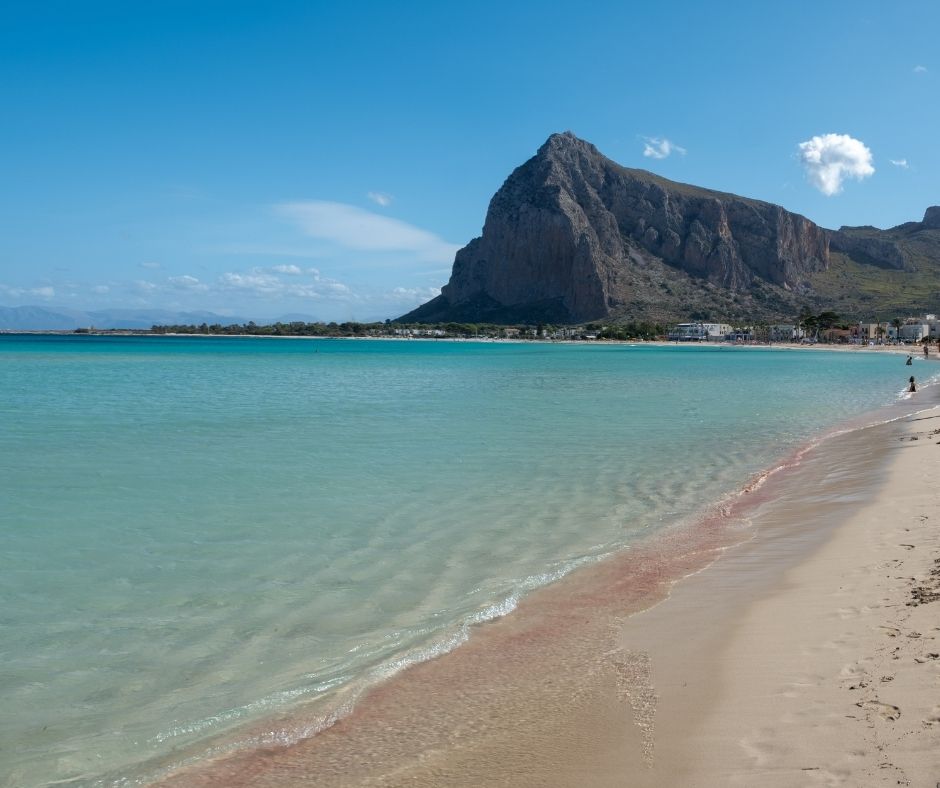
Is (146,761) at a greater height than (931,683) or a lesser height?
lesser

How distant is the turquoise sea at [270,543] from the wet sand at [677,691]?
0.56 m

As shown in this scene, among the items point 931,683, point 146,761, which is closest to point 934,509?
point 931,683

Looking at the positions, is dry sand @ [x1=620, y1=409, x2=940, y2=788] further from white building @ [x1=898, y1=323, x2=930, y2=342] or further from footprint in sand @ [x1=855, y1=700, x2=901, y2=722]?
white building @ [x1=898, y1=323, x2=930, y2=342]

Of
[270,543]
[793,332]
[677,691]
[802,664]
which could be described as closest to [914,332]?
[793,332]

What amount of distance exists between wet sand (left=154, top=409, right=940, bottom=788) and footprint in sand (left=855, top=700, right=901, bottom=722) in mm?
12

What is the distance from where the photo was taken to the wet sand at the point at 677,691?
4.21 meters

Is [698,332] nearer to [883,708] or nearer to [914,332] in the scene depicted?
[914,332]

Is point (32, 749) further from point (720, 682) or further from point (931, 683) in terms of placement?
point (931, 683)

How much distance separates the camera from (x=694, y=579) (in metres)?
8.20

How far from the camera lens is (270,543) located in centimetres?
984

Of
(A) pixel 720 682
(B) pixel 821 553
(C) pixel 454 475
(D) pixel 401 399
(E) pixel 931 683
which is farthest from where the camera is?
(D) pixel 401 399

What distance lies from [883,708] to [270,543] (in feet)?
24.5

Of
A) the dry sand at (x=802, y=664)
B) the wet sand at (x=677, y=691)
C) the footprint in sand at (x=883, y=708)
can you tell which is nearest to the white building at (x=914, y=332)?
the dry sand at (x=802, y=664)

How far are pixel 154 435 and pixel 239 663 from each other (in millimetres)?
15923
